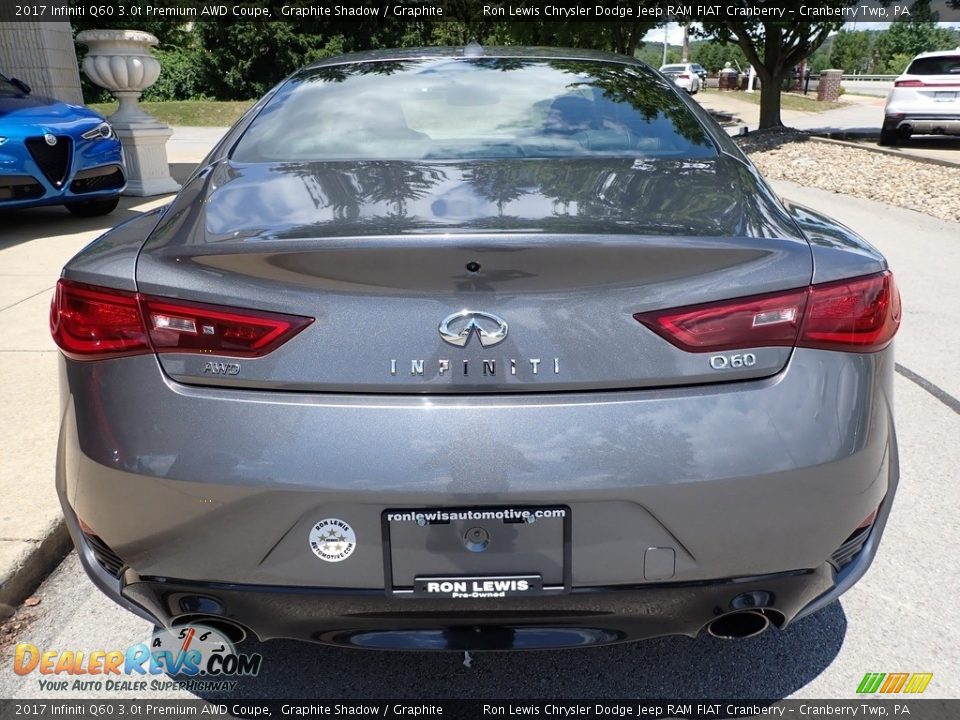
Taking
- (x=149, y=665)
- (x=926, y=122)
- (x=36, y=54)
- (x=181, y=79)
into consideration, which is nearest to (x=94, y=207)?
(x=36, y=54)

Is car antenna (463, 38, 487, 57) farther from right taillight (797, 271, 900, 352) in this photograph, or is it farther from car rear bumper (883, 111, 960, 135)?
car rear bumper (883, 111, 960, 135)

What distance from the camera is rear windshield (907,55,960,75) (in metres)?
15.9

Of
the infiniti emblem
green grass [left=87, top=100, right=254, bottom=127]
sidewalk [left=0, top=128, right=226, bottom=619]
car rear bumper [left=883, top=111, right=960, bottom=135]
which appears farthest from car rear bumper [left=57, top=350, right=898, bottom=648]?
green grass [left=87, top=100, right=254, bottom=127]

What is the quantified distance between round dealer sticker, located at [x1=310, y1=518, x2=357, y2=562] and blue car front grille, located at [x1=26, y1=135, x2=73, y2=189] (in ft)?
23.7

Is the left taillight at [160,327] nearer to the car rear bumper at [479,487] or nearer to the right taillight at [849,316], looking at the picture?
the car rear bumper at [479,487]

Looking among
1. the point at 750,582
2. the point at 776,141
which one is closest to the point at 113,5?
the point at 776,141

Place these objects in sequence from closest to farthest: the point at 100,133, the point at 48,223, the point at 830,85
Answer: the point at 100,133, the point at 48,223, the point at 830,85

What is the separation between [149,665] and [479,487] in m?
1.30

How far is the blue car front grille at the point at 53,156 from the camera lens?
771cm

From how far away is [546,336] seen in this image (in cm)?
168

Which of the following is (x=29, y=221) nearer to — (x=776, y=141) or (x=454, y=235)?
(x=454, y=235)

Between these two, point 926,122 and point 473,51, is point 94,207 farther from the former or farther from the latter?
point 926,122

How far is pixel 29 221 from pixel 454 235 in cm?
867

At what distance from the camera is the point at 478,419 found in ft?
5.45
